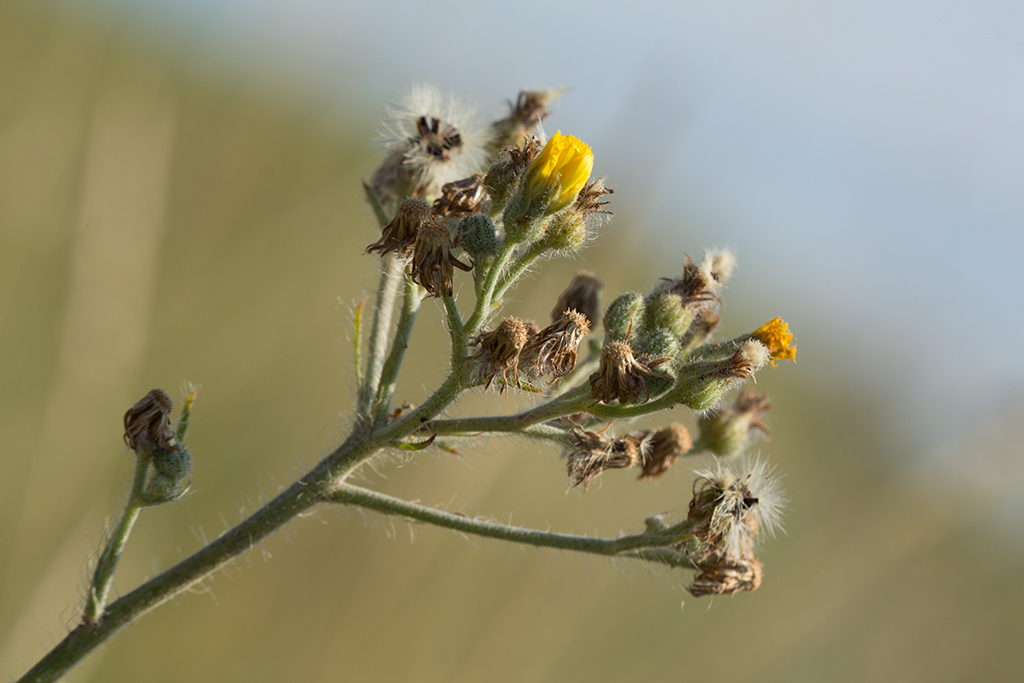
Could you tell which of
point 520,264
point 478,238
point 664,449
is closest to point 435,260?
point 478,238

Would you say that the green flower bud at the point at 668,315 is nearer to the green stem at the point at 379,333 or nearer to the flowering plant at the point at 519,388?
the flowering plant at the point at 519,388

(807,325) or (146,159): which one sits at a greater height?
(807,325)

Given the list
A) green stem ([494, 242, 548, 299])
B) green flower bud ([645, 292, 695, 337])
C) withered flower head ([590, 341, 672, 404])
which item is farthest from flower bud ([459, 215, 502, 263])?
green flower bud ([645, 292, 695, 337])

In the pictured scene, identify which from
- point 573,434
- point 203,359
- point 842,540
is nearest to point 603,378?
point 573,434

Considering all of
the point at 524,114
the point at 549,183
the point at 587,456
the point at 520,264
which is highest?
the point at 524,114

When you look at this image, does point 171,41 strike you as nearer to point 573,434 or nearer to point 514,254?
point 514,254

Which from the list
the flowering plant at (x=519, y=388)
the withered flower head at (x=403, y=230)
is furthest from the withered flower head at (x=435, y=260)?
the withered flower head at (x=403, y=230)

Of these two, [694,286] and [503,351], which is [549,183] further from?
[694,286]
